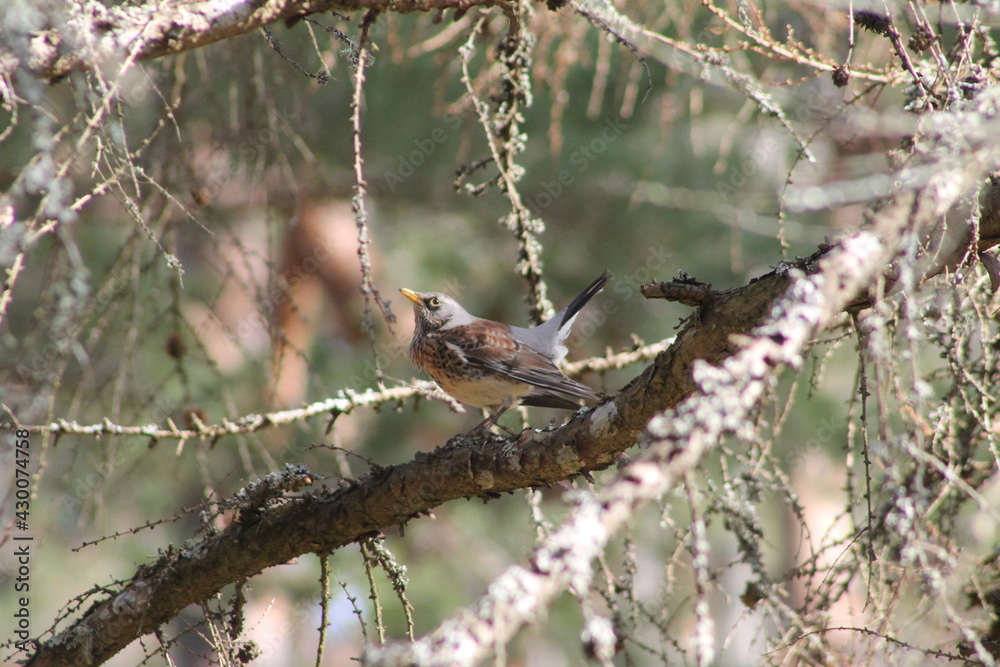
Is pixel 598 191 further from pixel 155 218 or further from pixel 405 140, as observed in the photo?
pixel 155 218

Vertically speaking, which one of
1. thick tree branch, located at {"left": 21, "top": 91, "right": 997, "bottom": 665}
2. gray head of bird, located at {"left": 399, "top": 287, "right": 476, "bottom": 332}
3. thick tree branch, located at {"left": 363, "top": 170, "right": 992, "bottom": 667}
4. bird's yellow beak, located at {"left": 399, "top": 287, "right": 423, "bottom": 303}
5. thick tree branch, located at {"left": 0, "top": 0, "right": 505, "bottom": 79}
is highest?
bird's yellow beak, located at {"left": 399, "top": 287, "right": 423, "bottom": 303}

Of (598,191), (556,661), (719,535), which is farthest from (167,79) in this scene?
(719,535)

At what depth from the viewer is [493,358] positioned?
157 inches

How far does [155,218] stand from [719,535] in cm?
658

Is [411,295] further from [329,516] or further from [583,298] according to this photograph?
[329,516]

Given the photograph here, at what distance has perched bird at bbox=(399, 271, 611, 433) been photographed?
3826 mm

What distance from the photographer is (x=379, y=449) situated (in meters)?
7.73

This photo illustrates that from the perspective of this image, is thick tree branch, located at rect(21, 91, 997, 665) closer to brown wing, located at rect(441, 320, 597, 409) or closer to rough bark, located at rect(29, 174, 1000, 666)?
rough bark, located at rect(29, 174, 1000, 666)

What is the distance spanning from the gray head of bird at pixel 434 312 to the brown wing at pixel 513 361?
137mm

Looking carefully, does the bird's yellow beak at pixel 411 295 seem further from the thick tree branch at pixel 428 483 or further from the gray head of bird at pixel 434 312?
the thick tree branch at pixel 428 483

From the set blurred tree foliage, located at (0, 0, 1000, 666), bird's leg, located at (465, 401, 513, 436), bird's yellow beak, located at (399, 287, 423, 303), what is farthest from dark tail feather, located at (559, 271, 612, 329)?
bird's yellow beak, located at (399, 287, 423, 303)

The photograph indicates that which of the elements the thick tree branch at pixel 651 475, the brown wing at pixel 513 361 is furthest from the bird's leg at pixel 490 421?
the thick tree branch at pixel 651 475

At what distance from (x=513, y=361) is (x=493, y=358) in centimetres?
11

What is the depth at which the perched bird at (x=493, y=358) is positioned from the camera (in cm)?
383
